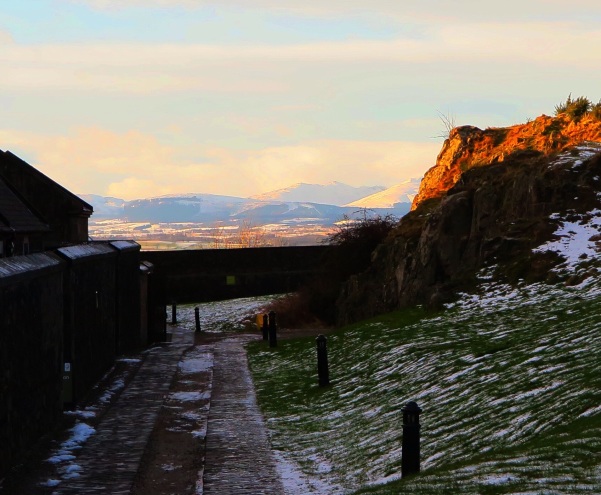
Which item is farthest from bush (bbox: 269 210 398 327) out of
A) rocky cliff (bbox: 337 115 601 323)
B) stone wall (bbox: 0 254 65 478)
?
stone wall (bbox: 0 254 65 478)

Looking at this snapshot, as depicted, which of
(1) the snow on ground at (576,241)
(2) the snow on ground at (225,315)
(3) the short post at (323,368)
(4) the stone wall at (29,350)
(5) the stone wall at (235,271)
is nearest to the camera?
(4) the stone wall at (29,350)

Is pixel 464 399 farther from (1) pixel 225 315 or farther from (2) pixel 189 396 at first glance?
(1) pixel 225 315

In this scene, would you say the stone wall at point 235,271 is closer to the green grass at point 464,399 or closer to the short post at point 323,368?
the green grass at point 464,399

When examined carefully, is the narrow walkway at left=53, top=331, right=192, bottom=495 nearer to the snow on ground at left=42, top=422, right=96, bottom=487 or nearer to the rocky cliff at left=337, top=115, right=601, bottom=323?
the snow on ground at left=42, top=422, right=96, bottom=487

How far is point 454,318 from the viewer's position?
23.4 m

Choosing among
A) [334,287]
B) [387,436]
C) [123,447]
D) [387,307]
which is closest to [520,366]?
[387,436]

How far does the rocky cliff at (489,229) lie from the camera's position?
88.7ft

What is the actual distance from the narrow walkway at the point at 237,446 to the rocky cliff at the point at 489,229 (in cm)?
649

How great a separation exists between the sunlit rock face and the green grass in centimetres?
1384

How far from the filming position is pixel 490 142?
43.1m

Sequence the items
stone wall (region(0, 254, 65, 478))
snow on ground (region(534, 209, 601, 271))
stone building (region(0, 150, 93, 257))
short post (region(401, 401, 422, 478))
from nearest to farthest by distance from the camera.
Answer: short post (region(401, 401, 422, 478))
stone wall (region(0, 254, 65, 478))
snow on ground (region(534, 209, 601, 271))
stone building (region(0, 150, 93, 257))

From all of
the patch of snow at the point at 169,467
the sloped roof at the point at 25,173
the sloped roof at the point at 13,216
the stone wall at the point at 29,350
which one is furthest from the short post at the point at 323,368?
the sloped roof at the point at 25,173

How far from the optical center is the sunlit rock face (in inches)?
1476

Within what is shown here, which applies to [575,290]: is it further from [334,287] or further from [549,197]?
[334,287]
